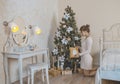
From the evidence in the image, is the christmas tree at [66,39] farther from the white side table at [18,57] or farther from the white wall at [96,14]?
the white side table at [18,57]

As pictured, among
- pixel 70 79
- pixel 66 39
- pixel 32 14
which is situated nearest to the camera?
pixel 70 79

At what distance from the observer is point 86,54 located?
15.4ft

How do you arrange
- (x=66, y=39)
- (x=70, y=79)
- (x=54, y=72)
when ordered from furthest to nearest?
(x=66, y=39), (x=54, y=72), (x=70, y=79)

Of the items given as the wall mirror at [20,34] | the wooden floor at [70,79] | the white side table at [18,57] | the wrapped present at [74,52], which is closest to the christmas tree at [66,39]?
the wrapped present at [74,52]

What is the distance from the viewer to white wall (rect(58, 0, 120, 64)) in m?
5.22

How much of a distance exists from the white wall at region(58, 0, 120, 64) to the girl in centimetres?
77

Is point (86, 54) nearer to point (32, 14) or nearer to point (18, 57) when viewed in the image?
point (32, 14)

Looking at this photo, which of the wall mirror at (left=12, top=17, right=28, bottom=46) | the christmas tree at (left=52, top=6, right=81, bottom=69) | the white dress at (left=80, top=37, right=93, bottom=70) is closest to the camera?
the wall mirror at (left=12, top=17, right=28, bottom=46)

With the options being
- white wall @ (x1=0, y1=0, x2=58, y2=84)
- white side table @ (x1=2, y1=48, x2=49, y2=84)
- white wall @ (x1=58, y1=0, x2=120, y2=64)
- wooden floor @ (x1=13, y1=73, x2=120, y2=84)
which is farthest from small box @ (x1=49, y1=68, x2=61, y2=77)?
white wall @ (x1=58, y1=0, x2=120, y2=64)

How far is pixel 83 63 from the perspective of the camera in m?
4.76

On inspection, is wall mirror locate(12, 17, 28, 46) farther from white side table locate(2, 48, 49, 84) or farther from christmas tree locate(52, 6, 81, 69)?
christmas tree locate(52, 6, 81, 69)

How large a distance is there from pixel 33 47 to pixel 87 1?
7.77ft

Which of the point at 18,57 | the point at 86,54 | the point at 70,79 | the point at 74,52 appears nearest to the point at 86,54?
the point at 86,54

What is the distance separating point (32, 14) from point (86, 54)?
1.62 metres
